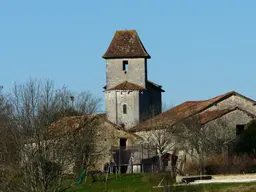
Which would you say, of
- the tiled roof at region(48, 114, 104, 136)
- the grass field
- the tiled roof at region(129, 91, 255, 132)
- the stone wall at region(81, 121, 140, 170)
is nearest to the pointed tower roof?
the tiled roof at region(129, 91, 255, 132)

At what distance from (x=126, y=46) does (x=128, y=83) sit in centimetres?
337

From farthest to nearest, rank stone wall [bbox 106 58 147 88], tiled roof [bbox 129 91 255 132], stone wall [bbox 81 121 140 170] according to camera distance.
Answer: stone wall [bbox 106 58 147 88], stone wall [bbox 81 121 140 170], tiled roof [bbox 129 91 255 132]

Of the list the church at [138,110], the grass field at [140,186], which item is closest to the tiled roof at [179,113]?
the church at [138,110]

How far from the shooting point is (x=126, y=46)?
77062mm

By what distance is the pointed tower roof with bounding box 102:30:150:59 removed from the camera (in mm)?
76750

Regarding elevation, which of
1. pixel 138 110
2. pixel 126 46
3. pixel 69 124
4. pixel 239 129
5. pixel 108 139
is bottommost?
pixel 69 124

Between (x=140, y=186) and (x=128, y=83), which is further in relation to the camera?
(x=128, y=83)

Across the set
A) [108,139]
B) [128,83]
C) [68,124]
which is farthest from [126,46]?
[68,124]

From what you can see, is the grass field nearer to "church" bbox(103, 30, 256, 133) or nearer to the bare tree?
the bare tree

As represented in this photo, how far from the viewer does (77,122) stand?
5541cm

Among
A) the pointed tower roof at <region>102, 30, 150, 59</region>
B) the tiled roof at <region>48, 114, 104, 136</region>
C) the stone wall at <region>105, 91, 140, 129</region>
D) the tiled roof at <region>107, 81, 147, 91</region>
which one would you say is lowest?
the tiled roof at <region>48, 114, 104, 136</region>

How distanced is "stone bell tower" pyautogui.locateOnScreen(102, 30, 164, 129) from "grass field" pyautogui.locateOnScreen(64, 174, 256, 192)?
24.6 m

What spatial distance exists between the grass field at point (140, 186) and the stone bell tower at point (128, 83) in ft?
80.7

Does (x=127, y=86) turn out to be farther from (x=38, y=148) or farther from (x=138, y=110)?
(x=38, y=148)
